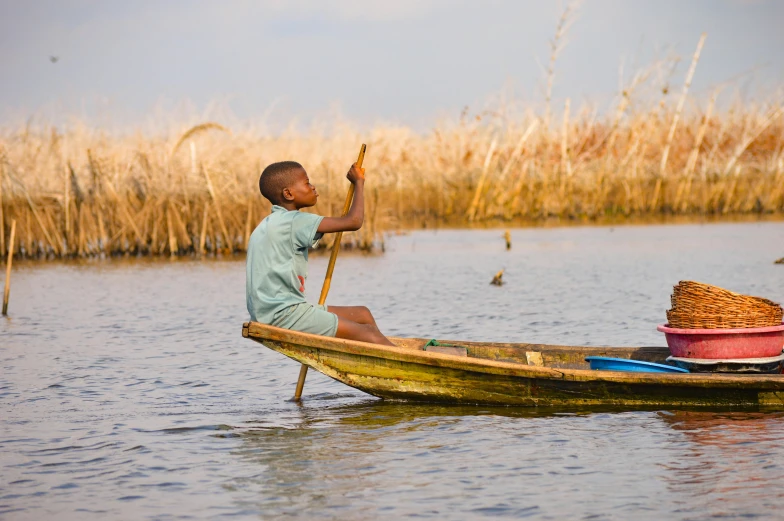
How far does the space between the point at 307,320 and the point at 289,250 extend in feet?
1.44

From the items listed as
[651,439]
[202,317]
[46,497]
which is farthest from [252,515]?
[202,317]

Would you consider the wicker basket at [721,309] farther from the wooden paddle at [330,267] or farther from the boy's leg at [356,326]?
the wooden paddle at [330,267]

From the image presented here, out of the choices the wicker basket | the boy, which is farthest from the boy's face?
the wicker basket

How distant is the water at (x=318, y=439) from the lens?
491 cm

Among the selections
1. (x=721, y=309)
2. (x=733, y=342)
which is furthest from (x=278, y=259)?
(x=733, y=342)

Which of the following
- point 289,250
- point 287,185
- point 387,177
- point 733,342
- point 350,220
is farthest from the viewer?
point 387,177

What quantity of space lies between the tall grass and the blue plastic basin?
11.3 meters

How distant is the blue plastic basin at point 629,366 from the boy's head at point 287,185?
2.18 meters

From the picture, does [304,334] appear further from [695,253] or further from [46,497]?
[695,253]

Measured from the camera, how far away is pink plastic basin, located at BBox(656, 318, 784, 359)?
662 cm

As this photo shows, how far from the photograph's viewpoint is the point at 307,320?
6.54 m

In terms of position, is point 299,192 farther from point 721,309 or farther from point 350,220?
point 721,309

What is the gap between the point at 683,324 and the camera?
267 inches

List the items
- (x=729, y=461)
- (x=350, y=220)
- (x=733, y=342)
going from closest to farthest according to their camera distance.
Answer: (x=729, y=461) → (x=350, y=220) → (x=733, y=342)
